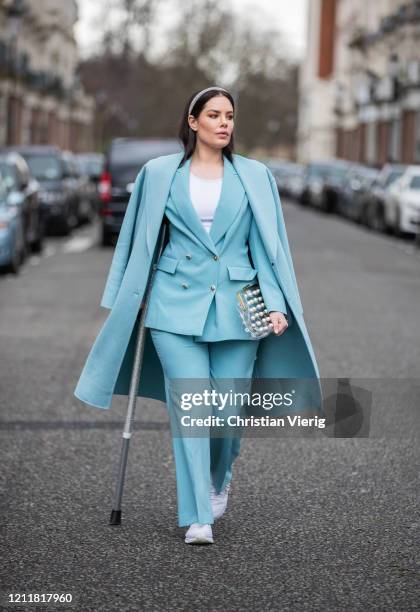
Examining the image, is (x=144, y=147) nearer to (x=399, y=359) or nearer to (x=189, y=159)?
(x=399, y=359)

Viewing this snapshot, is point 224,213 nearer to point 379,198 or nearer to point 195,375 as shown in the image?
point 195,375

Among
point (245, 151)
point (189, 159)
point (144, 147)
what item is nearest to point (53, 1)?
point (245, 151)

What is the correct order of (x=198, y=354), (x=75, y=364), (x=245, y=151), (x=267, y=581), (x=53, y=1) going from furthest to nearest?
(x=245, y=151), (x=53, y=1), (x=75, y=364), (x=198, y=354), (x=267, y=581)

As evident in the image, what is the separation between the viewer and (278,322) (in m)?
5.01

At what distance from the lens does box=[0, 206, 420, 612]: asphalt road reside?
4602mm

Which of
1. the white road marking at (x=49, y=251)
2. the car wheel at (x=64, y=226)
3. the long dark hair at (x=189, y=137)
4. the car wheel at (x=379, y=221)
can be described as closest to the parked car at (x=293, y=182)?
the car wheel at (x=379, y=221)

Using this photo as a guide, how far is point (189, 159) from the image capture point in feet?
17.1

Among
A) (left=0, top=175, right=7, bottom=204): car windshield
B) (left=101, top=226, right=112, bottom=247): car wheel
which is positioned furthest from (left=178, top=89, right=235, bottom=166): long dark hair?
(left=101, top=226, right=112, bottom=247): car wheel

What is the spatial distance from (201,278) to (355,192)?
Result: 33.3 m

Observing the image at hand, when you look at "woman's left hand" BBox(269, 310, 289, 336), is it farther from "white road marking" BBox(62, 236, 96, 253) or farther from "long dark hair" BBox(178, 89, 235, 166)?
"white road marking" BBox(62, 236, 96, 253)

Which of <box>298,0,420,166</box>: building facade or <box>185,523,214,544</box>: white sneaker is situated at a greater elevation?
<box>185,523,214,544</box>: white sneaker

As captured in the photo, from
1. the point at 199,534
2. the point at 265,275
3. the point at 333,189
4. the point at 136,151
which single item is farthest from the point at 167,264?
the point at 333,189

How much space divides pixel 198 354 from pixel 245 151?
11400 cm

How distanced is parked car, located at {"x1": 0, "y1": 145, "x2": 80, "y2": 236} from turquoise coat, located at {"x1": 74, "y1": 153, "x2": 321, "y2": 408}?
71.0 ft
